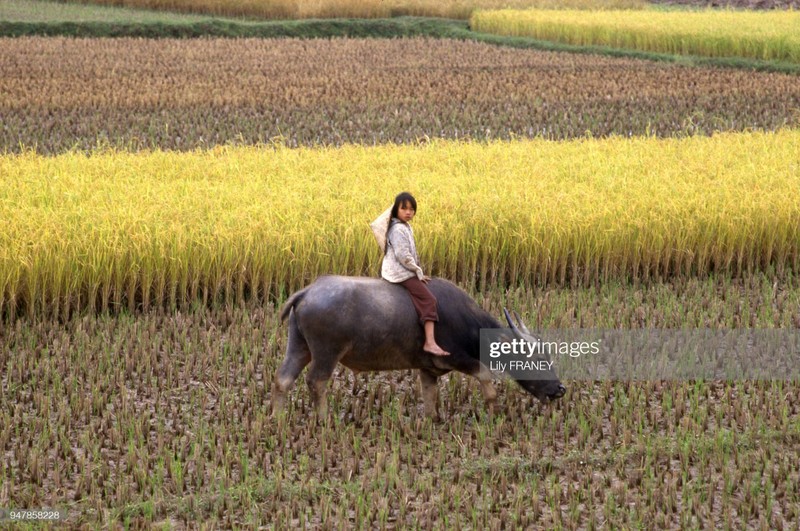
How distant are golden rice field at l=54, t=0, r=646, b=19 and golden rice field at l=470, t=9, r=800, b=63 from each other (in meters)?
0.97

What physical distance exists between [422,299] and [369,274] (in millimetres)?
2080

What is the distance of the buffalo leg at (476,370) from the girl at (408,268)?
0.26ft

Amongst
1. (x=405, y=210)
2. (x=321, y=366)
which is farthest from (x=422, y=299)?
(x=321, y=366)

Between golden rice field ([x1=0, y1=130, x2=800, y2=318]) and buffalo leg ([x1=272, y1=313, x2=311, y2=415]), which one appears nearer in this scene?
buffalo leg ([x1=272, y1=313, x2=311, y2=415])

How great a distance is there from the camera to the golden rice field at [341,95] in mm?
11438

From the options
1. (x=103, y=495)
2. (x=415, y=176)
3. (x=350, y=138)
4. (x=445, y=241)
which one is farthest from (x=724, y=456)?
(x=350, y=138)

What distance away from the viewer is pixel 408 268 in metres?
4.57

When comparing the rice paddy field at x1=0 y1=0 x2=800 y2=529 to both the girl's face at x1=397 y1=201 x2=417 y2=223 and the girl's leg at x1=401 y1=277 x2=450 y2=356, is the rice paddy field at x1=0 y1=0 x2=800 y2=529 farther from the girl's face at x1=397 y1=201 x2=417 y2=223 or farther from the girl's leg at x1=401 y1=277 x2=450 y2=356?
the girl's face at x1=397 y1=201 x2=417 y2=223

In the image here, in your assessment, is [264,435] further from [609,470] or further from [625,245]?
[625,245]

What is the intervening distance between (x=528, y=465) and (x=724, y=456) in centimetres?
73

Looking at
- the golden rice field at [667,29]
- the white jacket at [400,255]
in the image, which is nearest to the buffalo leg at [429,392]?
the white jacket at [400,255]

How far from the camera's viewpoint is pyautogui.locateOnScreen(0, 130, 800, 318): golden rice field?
6238 millimetres

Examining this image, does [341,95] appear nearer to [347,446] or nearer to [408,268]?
[408,268]

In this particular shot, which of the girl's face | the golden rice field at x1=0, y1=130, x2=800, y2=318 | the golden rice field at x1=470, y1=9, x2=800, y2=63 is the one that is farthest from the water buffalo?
the golden rice field at x1=470, y1=9, x2=800, y2=63
